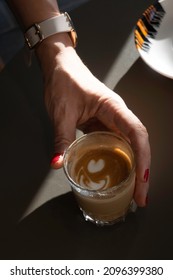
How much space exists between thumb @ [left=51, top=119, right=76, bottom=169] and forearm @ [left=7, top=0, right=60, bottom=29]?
0.83 feet

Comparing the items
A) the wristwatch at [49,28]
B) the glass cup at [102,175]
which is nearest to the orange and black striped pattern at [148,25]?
the wristwatch at [49,28]

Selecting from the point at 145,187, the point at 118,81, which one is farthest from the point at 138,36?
the point at 145,187

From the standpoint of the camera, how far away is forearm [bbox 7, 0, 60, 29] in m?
0.80

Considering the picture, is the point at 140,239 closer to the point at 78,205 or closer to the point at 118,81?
the point at 78,205

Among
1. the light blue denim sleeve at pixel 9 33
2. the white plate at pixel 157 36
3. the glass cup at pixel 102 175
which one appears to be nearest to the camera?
the glass cup at pixel 102 175

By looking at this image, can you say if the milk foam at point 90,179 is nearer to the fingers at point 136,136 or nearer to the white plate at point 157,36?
the fingers at point 136,136

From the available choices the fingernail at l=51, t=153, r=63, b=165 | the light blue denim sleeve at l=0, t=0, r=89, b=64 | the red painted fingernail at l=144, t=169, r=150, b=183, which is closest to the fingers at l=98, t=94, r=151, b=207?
the red painted fingernail at l=144, t=169, r=150, b=183

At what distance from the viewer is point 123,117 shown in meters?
0.64

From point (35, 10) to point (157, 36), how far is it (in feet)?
0.81

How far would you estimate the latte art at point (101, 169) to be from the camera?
61 cm

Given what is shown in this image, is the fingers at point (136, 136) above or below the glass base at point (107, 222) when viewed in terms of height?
above

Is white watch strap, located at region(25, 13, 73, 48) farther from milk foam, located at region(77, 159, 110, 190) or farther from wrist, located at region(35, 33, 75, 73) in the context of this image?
milk foam, located at region(77, 159, 110, 190)

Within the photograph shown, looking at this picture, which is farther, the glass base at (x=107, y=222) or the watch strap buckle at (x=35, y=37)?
the watch strap buckle at (x=35, y=37)

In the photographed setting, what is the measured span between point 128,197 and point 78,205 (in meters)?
0.08
